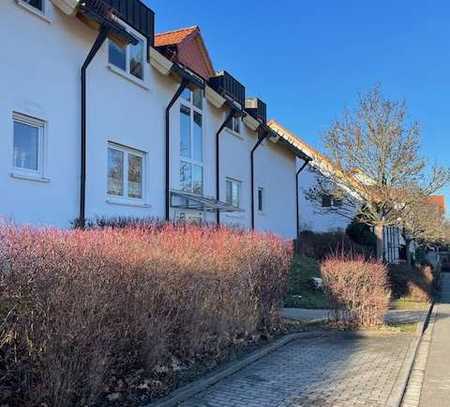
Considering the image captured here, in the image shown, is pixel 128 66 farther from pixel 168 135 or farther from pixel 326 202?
pixel 326 202

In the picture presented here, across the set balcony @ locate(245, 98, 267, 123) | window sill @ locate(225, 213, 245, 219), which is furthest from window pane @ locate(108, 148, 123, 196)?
balcony @ locate(245, 98, 267, 123)

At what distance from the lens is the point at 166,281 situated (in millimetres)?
6102

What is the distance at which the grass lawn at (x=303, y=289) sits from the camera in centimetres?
1528

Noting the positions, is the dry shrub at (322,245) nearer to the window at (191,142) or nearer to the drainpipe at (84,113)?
the window at (191,142)

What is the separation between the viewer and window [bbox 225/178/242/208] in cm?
2022

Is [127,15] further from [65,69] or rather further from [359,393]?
[359,393]

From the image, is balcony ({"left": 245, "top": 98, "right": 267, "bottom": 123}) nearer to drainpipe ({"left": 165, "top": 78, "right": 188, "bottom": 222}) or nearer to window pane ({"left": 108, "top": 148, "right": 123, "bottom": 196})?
drainpipe ({"left": 165, "top": 78, "right": 188, "bottom": 222})

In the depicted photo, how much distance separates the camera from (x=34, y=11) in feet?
34.0

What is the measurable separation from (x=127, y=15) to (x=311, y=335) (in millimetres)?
9361

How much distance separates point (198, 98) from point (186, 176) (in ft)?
9.93

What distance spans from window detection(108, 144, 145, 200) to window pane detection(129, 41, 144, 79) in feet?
6.94

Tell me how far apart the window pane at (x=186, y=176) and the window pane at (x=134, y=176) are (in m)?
2.33

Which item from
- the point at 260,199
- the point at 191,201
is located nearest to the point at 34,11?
the point at 191,201

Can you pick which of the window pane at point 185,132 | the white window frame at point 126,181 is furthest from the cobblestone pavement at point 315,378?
the window pane at point 185,132
